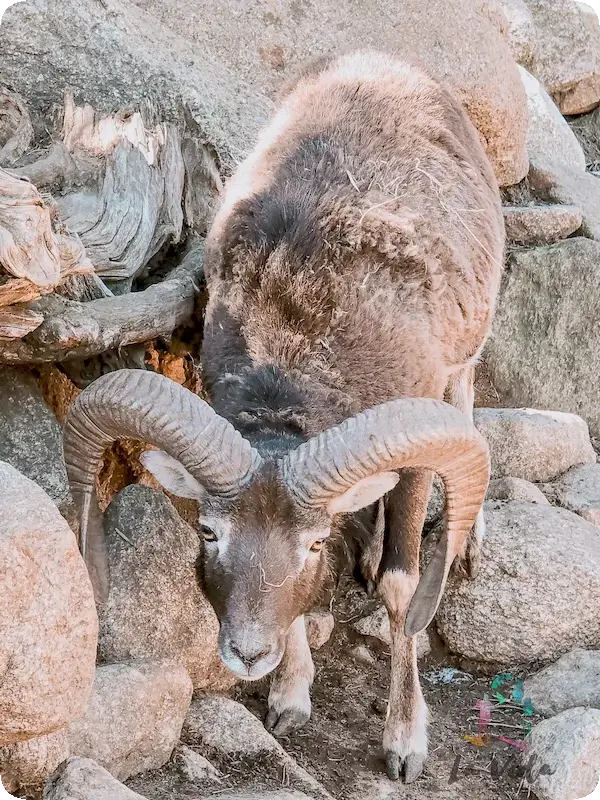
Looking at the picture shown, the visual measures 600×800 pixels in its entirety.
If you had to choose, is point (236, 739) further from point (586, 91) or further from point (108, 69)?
point (586, 91)

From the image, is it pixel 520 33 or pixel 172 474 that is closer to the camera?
pixel 172 474

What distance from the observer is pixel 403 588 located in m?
6.95

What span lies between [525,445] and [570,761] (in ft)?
11.3

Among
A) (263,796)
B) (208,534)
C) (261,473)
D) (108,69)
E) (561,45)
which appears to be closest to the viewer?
(263,796)

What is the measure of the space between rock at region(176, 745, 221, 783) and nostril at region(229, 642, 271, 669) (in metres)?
0.80

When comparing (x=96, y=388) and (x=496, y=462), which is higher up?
(x=96, y=388)

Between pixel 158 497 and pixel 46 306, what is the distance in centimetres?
146

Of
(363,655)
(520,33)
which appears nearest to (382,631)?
(363,655)

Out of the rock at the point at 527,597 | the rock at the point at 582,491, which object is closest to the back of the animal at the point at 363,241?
the rock at the point at 527,597

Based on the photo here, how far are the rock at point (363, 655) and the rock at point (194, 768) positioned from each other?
6.72ft

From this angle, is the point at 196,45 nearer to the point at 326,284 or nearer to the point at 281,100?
the point at 281,100

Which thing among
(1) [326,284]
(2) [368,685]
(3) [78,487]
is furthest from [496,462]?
(3) [78,487]

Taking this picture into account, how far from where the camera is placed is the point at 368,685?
7.46 meters

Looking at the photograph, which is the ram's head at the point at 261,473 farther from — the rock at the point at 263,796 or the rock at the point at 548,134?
the rock at the point at 548,134
